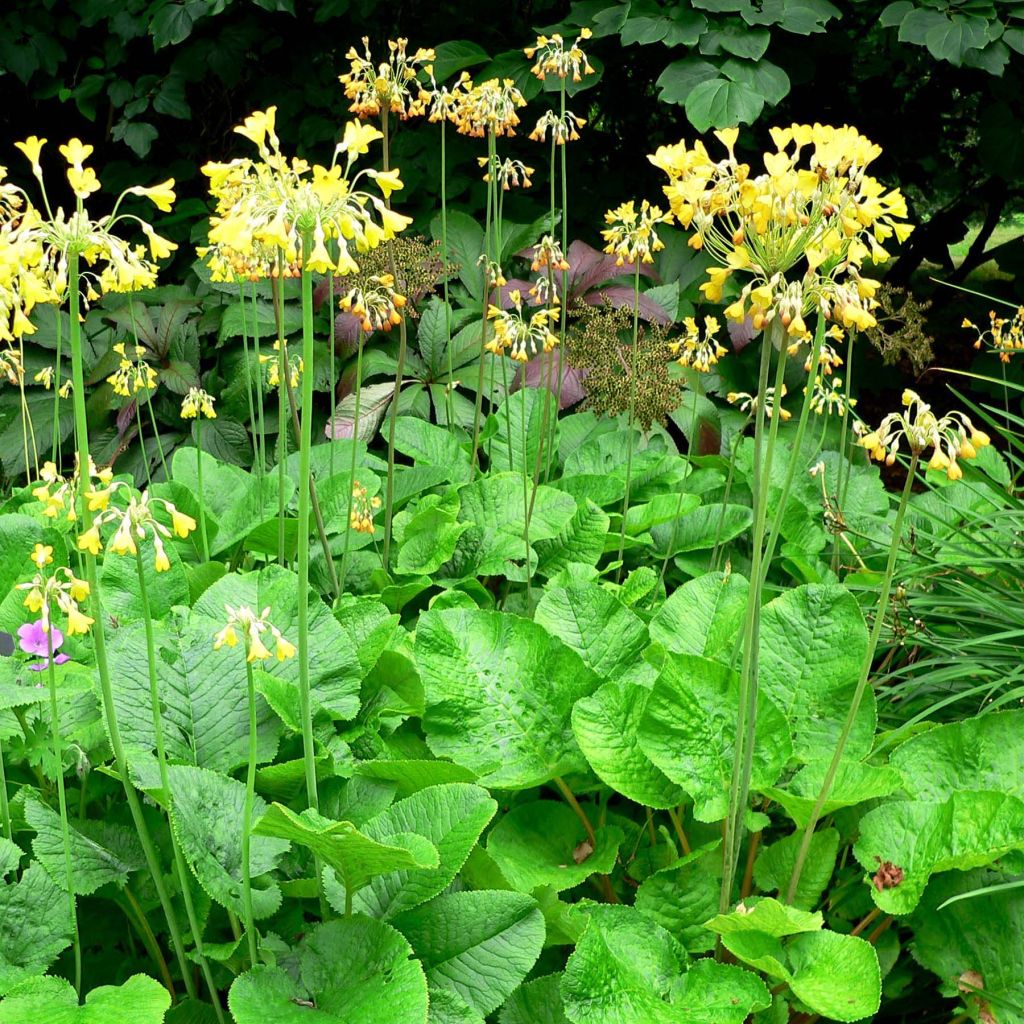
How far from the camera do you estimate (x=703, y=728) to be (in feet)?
6.51

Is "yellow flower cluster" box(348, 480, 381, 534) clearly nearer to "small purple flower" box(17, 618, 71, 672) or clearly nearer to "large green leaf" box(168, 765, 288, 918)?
"small purple flower" box(17, 618, 71, 672)

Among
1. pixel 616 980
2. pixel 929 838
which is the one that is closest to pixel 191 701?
→ pixel 616 980

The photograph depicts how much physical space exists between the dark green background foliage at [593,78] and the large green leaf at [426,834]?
3566 mm

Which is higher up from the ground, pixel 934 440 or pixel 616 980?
pixel 934 440

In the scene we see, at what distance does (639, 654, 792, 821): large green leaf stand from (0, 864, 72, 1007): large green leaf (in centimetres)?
97

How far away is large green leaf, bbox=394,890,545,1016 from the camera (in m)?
1.68

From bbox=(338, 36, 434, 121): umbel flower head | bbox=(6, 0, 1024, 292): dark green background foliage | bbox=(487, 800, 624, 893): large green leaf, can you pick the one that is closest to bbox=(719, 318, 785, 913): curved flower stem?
bbox=(487, 800, 624, 893): large green leaf

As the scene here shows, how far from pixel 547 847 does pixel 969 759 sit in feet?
2.63

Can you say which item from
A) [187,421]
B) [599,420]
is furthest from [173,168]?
[599,420]

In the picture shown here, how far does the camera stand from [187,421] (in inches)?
199

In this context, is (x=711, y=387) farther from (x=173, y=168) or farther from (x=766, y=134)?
(x=173, y=168)

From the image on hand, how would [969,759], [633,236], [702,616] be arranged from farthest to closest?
1. [633,236]
2. [702,616]
3. [969,759]

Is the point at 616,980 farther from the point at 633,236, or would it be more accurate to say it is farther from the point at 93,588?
the point at 633,236

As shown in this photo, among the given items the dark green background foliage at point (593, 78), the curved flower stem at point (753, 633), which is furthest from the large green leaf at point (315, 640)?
the dark green background foliage at point (593, 78)
